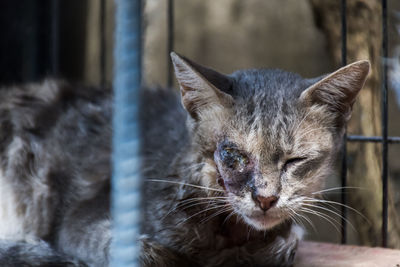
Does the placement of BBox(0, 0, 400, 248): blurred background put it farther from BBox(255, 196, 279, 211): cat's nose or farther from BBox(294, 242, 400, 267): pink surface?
BBox(255, 196, 279, 211): cat's nose

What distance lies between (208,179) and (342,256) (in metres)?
0.76

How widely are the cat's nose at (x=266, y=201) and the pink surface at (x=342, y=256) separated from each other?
0.53 metres

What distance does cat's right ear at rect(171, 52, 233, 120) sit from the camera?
195 cm

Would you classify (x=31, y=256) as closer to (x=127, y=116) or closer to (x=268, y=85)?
(x=268, y=85)

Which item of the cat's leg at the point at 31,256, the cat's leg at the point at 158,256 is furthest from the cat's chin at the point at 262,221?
the cat's leg at the point at 31,256

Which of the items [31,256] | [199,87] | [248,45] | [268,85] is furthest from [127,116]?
[248,45]

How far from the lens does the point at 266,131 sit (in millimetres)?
1915

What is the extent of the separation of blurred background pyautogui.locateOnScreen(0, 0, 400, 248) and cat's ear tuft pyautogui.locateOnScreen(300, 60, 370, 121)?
2.57ft

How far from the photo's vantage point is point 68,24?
4.37 meters

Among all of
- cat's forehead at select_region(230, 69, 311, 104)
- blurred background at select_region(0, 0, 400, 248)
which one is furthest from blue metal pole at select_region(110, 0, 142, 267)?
blurred background at select_region(0, 0, 400, 248)

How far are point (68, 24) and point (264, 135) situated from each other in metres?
2.92

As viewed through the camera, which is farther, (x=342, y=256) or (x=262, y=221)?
(x=342, y=256)

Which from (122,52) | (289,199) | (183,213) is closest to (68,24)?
(183,213)

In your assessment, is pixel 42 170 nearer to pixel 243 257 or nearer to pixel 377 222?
pixel 243 257
